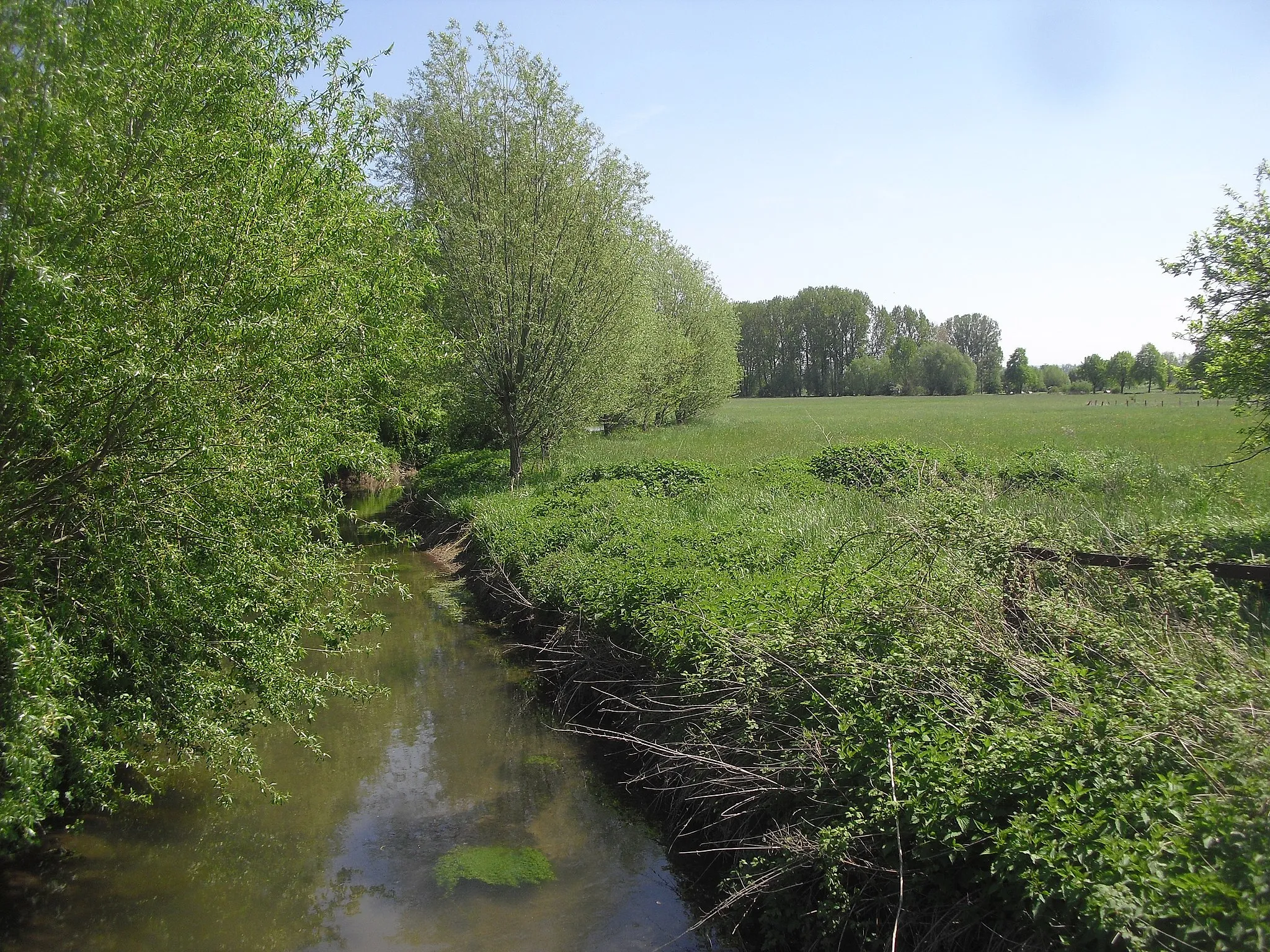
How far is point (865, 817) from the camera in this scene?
5.16m

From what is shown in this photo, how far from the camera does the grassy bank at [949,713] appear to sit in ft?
12.7

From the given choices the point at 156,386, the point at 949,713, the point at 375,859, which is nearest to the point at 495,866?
the point at 375,859

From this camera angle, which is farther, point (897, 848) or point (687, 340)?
point (687, 340)

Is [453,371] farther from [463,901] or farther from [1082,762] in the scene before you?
[1082,762]

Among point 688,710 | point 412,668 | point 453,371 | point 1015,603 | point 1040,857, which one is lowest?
point 412,668

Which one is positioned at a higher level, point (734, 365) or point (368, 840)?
point (734, 365)

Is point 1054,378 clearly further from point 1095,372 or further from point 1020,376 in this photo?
point 1095,372

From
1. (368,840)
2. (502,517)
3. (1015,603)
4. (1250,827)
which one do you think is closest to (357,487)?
(502,517)

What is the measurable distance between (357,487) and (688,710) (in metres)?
25.8

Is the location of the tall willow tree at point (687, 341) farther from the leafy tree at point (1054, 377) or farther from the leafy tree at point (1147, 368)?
the leafy tree at point (1054, 377)

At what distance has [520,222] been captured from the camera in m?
19.8

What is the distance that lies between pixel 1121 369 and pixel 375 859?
92162 millimetres

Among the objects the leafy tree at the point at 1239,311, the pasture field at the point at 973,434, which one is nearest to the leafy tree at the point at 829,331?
the pasture field at the point at 973,434

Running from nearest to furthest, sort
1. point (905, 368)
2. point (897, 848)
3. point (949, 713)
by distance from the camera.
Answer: point (897, 848), point (949, 713), point (905, 368)
